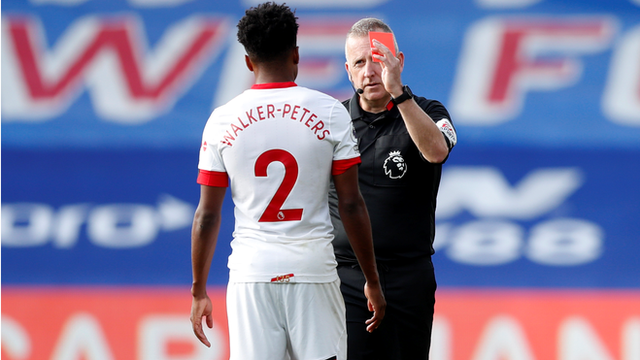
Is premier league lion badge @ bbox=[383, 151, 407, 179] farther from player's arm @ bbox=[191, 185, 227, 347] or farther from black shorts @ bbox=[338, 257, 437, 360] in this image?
player's arm @ bbox=[191, 185, 227, 347]

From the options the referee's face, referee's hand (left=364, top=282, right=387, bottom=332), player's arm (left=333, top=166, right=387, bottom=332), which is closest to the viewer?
player's arm (left=333, top=166, right=387, bottom=332)

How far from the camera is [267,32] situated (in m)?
1.98

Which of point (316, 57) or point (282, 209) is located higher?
point (316, 57)

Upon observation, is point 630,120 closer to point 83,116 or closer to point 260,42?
point 260,42

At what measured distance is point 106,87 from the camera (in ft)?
15.4

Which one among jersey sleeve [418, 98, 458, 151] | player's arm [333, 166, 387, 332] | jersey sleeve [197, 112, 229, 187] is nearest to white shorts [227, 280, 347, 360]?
player's arm [333, 166, 387, 332]

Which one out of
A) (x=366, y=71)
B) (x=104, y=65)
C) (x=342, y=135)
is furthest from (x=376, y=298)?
(x=104, y=65)

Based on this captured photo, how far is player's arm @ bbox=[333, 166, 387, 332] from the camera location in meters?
2.03

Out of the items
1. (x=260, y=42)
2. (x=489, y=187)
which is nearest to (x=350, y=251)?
(x=260, y=42)

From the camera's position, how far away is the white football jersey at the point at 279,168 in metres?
1.93

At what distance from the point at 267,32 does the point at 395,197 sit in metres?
0.80

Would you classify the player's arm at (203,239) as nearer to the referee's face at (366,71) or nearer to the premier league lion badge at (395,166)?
the premier league lion badge at (395,166)

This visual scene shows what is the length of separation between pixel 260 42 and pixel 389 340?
1141mm

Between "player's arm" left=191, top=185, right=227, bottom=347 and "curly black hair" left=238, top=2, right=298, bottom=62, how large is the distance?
0.41 metres
